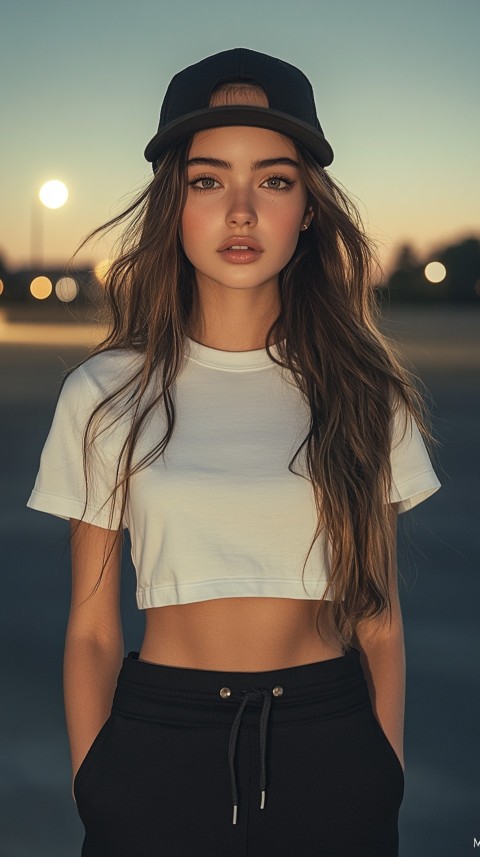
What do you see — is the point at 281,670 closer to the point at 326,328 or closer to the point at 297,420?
the point at 297,420

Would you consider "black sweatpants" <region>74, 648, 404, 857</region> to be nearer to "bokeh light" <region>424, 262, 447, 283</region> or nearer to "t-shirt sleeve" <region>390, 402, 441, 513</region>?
"t-shirt sleeve" <region>390, 402, 441, 513</region>

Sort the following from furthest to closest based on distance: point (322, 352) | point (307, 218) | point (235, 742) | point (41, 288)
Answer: point (41, 288) < point (307, 218) < point (322, 352) < point (235, 742)

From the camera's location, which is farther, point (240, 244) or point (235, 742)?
point (240, 244)

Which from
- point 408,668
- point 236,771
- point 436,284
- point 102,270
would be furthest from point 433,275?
point 236,771

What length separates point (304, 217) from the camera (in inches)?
129

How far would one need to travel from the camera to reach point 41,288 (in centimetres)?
8500

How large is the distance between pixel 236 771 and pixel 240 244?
111cm

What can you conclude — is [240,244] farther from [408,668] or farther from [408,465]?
[408,668]

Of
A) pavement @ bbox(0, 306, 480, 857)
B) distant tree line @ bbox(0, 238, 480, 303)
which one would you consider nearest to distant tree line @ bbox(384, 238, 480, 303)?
distant tree line @ bbox(0, 238, 480, 303)

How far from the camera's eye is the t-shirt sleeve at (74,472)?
289 centimetres

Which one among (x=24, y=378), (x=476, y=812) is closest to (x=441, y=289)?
(x=24, y=378)

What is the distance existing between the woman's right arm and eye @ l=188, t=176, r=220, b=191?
778 mm

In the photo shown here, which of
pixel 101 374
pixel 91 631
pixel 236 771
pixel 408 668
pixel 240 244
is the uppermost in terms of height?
pixel 240 244

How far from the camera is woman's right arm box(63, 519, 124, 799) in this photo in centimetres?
287
